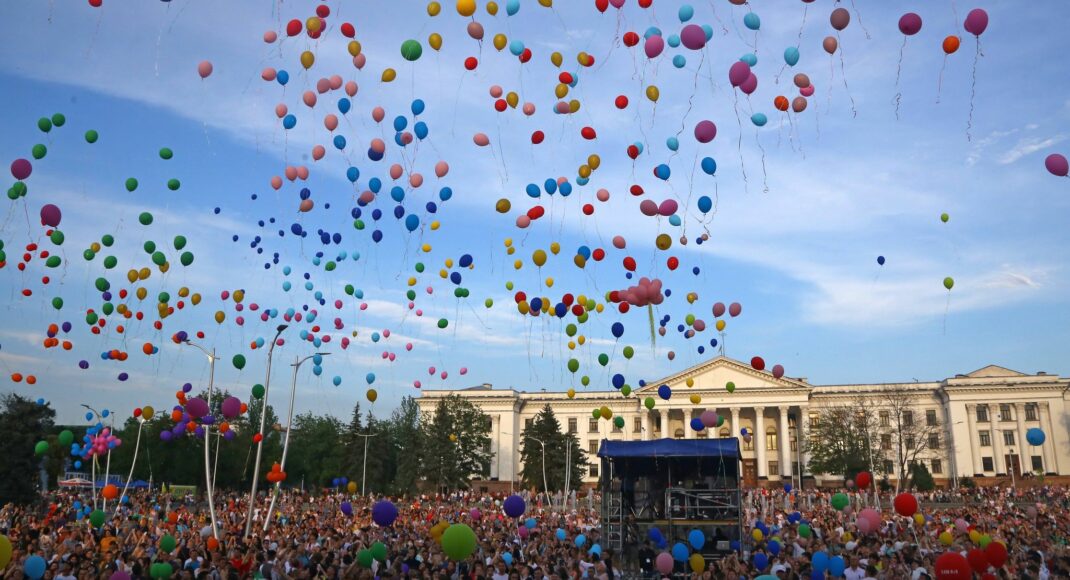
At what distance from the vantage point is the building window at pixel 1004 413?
7538 cm

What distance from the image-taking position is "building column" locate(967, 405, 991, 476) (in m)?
74.6

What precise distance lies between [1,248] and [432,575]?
11316 millimetres

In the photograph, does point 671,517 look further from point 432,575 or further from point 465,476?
point 465,476

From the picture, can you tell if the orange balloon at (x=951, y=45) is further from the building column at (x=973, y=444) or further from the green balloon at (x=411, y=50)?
the building column at (x=973, y=444)

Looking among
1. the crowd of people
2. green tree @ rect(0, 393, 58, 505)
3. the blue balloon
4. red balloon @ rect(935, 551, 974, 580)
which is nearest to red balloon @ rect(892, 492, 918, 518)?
the crowd of people

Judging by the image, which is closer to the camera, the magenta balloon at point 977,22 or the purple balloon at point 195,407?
the magenta balloon at point 977,22

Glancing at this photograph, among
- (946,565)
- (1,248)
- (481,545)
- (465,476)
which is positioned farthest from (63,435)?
(465,476)

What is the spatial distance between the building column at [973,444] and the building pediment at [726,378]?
47.9ft

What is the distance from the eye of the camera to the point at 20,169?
1507 cm

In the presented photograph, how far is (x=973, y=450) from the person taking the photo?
247 ft

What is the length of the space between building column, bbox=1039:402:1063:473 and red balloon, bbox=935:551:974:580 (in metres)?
73.6

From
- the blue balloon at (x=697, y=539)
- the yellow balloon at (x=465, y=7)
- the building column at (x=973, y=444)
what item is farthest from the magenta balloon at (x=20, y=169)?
the building column at (x=973, y=444)

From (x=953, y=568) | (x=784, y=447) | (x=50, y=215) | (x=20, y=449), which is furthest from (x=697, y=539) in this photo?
(x=784, y=447)

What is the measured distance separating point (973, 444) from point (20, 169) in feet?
262
